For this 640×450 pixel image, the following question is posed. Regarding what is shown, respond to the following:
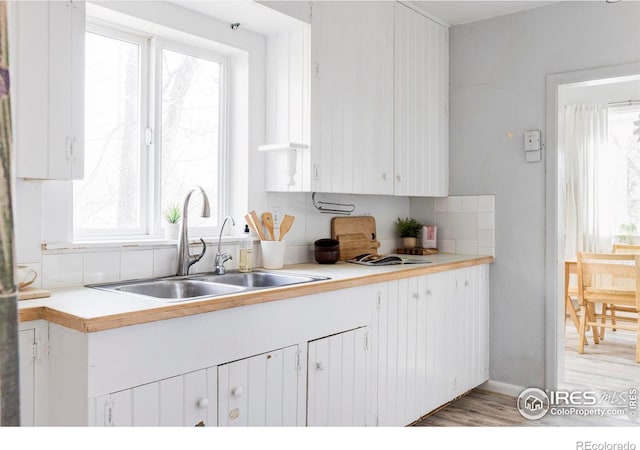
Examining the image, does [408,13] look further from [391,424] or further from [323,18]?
[391,424]

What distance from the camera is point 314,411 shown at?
6.91ft

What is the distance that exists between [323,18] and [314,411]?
1872 mm

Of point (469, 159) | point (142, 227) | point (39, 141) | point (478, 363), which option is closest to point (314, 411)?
point (142, 227)

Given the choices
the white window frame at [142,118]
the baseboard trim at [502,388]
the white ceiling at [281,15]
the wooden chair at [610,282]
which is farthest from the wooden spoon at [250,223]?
the wooden chair at [610,282]

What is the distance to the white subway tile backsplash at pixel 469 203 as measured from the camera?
360 centimetres

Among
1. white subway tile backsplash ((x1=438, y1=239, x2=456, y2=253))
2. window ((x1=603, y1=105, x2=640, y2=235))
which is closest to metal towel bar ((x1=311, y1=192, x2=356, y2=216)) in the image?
white subway tile backsplash ((x1=438, y1=239, x2=456, y2=253))

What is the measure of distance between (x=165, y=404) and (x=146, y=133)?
4.27 feet

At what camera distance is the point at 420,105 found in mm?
3396

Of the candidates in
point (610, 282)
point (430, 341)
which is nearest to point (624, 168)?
point (610, 282)

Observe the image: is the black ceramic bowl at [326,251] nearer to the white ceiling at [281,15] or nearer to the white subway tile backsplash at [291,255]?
the white subway tile backsplash at [291,255]

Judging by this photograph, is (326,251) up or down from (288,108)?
down

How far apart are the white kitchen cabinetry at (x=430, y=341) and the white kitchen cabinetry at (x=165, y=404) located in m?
1.00

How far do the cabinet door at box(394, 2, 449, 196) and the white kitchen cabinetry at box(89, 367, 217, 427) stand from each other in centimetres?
186

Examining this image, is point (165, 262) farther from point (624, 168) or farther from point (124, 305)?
point (624, 168)
